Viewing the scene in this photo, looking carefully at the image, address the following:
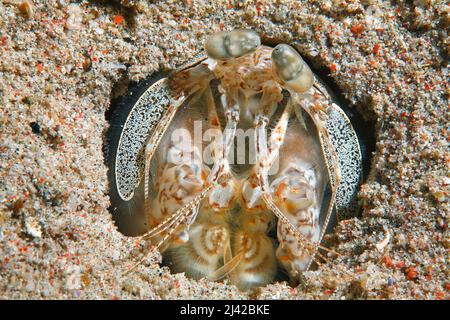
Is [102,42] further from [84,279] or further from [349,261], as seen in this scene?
[349,261]

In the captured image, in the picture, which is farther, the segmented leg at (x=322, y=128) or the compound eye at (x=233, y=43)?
the segmented leg at (x=322, y=128)

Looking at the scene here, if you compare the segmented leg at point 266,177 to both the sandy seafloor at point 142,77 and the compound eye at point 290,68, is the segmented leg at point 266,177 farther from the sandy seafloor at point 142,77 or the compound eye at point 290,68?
the compound eye at point 290,68

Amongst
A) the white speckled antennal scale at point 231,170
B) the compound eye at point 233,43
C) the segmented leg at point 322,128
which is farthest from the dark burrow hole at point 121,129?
the compound eye at point 233,43

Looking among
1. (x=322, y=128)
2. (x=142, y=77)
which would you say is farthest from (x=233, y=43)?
(x=142, y=77)

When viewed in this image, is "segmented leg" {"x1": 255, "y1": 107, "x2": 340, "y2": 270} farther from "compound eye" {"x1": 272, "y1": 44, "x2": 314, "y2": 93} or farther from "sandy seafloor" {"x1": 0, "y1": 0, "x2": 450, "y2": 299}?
"compound eye" {"x1": 272, "y1": 44, "x2": 314, "y2": 93}

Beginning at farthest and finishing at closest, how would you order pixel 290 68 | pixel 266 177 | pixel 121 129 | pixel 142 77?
pixel 142 77, pixel 121 129, pixel 266 177, pixel 290 68

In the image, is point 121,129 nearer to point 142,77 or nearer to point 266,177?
point 142,77
